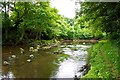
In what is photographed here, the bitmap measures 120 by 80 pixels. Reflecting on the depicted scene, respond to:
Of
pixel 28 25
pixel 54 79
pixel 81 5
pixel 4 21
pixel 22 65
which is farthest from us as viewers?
pixel 4 21

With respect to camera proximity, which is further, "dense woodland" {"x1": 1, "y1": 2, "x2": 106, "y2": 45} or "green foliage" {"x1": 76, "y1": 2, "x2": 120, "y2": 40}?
"dense woodland" {"x1": 1, "y1": 2, "x2": 106, "y2": 45}

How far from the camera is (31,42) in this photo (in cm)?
2358

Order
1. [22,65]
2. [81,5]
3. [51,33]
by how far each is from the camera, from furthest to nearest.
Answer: [51,33] < [81,5] < [22,65]

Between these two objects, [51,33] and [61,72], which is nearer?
[61,72]

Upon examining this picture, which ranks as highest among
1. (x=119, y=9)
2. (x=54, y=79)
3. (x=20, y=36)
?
(x=119, y=9)

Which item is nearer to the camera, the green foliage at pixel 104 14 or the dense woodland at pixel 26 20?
the green foliage at pixel 104 14

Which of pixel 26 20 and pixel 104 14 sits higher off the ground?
pixel 26 20

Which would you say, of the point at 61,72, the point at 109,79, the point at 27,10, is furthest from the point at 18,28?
the point at 109,79

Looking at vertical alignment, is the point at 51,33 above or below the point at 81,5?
below

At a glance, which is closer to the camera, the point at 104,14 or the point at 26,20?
the point at 104,14

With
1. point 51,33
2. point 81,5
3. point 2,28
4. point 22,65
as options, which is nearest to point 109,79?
point 22,65

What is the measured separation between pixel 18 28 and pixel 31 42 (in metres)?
2.04

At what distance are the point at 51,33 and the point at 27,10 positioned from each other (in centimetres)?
538

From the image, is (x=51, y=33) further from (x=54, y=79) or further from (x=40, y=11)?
(x=54, y=79)
